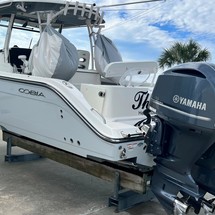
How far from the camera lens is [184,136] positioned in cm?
270

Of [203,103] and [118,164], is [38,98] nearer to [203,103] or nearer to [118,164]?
[118,164]

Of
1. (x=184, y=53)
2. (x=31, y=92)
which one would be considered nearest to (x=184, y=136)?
(x=31, y=92)

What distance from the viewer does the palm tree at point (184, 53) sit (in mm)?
16250

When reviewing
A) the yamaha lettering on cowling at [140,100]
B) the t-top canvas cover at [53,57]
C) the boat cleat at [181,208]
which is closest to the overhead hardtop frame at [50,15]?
the t-top canvas cover at [53,57]

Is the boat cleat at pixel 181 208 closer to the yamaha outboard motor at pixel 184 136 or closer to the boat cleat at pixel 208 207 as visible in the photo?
the yamaha outboard motor at pixel 184 136

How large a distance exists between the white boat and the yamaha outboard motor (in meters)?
0.49

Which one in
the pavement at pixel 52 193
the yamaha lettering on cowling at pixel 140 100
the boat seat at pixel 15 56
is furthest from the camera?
the boat seat at pixel 15 56

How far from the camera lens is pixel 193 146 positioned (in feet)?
8.65

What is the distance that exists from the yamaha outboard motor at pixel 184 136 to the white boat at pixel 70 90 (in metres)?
0.49

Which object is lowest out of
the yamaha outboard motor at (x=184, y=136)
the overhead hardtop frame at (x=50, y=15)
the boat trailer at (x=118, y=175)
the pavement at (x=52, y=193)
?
the pavement at (x=52, y=193)

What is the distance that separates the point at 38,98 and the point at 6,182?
1.37 meters

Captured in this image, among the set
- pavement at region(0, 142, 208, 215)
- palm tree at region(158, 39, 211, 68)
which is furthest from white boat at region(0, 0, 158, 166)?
palm tree at region(158, 39, 211, 68)

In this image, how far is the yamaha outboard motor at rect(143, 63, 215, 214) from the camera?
2541 mm

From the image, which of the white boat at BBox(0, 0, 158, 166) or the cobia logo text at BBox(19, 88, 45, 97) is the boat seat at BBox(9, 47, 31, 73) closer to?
the white boat at BBox(0, 0, 158, 166)
